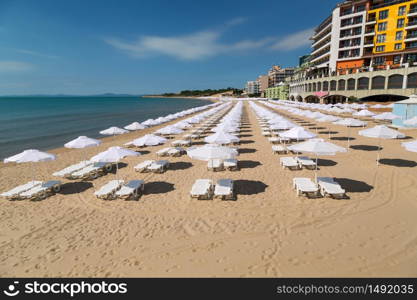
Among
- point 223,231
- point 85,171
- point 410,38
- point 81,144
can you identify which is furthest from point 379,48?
point 85,171

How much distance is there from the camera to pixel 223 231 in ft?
21.3

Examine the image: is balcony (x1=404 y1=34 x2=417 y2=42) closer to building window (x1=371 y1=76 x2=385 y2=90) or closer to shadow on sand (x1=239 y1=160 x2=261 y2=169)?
building window (x1=371 y1=76 x2=385 y2=90)

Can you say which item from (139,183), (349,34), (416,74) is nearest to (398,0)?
(349,34)

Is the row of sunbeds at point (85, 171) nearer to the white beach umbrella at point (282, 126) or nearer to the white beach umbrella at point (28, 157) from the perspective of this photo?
the white beach umbrella at point (28, 157)

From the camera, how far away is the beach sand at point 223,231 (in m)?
5.17

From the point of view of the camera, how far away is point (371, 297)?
4.36m

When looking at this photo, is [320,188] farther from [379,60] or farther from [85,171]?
[379,60]

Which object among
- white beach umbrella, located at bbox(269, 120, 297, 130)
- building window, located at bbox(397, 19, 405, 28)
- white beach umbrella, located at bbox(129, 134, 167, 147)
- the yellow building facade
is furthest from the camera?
building window, located at bbox(397, 19, 405, 28)

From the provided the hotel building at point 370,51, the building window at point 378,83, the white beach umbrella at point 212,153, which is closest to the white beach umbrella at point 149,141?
the white beach umbrella at point 212,153

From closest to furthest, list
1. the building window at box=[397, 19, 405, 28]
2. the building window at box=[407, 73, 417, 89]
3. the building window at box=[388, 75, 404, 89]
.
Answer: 1. the building window at box=[407, 73, 417, 89]
2. the building window at box=[388, 75, 404, 89]
3. the building window at box=[397, 19, 405, 28]

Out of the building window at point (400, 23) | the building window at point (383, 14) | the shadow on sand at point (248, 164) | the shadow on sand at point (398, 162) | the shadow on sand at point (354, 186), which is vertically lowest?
the shadow on sand at point (354, 186)

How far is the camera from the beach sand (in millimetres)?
5172

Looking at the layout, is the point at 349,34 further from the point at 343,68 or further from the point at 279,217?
the point at 279,217

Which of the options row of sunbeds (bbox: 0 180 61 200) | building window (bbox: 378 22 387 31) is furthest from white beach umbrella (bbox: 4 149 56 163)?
building window (bbox: 378 22 387 31)
